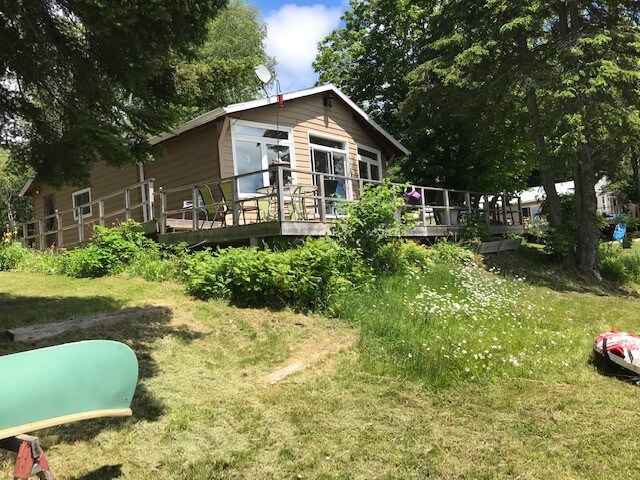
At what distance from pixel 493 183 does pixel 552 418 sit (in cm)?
1572

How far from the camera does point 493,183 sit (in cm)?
1875

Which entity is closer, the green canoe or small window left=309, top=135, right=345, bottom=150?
the green canoe

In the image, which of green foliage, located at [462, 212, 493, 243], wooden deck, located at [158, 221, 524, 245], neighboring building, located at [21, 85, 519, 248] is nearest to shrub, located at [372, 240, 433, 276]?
wooden deck, located at [158, 221, 524, 245]

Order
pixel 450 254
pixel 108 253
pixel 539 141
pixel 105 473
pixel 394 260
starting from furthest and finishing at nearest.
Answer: pixel 539 141 → pixel 450 254 → pixel 108 253 → pixel 394 260 → pixel 105 473

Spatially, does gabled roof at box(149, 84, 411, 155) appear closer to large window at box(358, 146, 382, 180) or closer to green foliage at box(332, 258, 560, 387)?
large window at box(358, 146, 382, 180)

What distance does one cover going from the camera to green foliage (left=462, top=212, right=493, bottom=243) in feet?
44.3

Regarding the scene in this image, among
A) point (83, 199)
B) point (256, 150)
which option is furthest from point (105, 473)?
point (83, 199)

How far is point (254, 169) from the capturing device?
12805 mm

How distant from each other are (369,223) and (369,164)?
27.6 ft

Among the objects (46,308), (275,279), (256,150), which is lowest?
(46,308)

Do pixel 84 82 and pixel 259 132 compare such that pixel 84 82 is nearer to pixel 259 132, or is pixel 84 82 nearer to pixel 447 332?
pixel 447 332

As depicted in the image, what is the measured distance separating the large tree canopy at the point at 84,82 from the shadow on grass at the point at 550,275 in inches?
377

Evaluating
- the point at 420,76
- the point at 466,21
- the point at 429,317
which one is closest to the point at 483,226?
the point at 420,76

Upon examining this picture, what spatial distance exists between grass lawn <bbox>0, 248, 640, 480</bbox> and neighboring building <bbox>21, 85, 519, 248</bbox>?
3.32 metres
